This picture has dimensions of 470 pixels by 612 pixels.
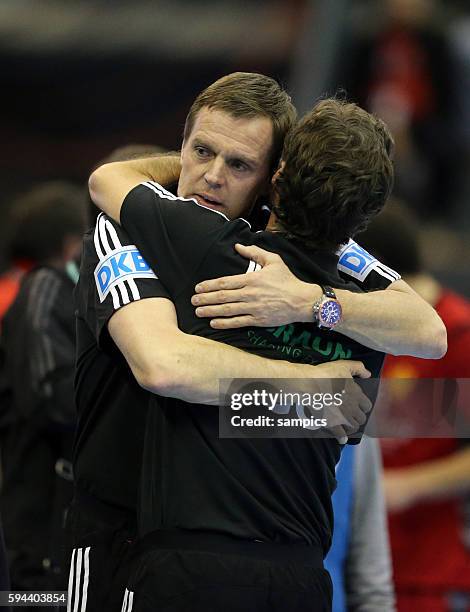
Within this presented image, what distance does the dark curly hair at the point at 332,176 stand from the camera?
2.66 m

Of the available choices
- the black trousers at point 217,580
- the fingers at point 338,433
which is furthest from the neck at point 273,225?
the black trousers at point 217,580

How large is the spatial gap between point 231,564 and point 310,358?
539mm

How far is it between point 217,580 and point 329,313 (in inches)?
26.6

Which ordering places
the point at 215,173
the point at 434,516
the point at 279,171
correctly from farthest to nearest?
1. the point at 434,516
2. the point at 215,173
3. the point at 279,171

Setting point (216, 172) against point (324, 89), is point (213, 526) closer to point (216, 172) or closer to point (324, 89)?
point (216, 172)

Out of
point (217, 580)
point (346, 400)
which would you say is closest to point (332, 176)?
point (346, 400)

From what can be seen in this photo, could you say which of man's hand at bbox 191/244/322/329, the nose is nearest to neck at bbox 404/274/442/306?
the nose

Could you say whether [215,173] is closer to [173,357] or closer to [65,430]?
[173,357]

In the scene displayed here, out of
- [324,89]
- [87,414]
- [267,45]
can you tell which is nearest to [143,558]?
[87,414]

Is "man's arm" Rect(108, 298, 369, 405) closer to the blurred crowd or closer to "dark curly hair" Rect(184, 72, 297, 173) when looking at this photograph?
"dark curly hair" Rect(184, 72, 297, 173)

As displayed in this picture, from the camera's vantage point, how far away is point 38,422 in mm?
4066

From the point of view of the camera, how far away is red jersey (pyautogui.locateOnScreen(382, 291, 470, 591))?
14.1 ft

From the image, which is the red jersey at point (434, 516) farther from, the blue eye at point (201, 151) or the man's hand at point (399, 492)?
the blue eye at point (201, 151)

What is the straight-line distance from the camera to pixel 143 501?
2660 millimetres
